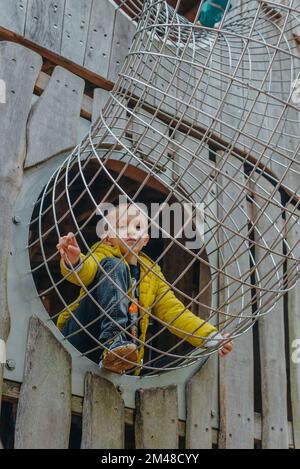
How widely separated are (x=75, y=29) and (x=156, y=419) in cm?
155

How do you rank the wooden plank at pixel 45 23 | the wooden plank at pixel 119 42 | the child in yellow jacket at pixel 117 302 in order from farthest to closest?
the wooden plank at pixel 119 42 → the wooden plank at pixel 45 23 → the child in yellow jacket at pixel 117 302

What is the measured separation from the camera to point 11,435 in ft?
9.57

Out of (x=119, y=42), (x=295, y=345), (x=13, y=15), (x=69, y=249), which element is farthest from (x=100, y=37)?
(x=295, y=345)

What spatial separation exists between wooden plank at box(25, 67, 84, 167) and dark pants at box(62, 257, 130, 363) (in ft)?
1.49

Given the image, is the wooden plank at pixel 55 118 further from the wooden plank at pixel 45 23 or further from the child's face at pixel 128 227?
the child's face at pixel 128 227

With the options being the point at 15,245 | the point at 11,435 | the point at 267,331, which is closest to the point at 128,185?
the point at 267,331

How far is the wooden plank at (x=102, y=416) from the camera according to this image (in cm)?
280

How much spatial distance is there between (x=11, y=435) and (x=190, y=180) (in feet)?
4.17

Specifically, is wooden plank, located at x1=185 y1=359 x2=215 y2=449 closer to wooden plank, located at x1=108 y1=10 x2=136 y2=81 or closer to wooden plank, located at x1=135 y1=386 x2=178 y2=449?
wooden plank, located at x1=135 y1=386 x2=178 y2=449

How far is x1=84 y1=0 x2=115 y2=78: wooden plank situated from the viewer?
3525mm

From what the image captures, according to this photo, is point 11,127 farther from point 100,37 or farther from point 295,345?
point 295,345

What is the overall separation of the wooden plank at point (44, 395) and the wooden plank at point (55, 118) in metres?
0.64

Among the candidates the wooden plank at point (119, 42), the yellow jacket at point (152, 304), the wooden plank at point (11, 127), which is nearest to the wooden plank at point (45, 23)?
the wooden plank at point (11, 127)

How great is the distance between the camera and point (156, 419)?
3.01 meters
